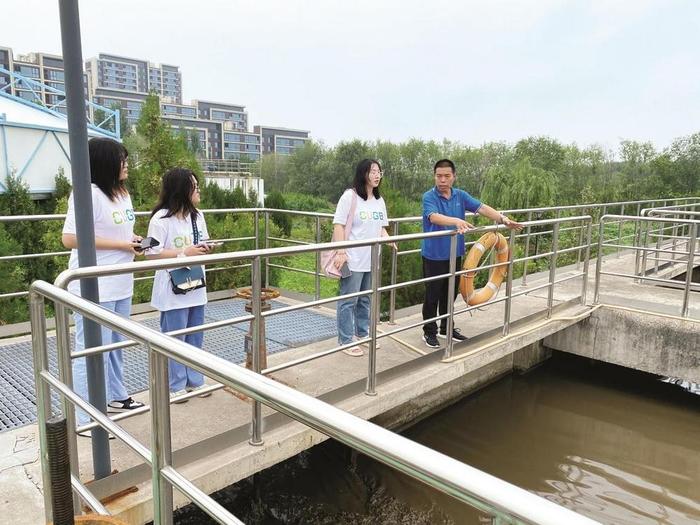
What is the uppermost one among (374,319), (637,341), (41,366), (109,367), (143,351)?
(41,366)

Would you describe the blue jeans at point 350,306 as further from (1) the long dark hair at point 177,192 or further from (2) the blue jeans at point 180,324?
(1) the long dark hair at point 177,192

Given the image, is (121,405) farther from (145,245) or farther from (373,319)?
(373,319)

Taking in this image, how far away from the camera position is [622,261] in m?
9.31

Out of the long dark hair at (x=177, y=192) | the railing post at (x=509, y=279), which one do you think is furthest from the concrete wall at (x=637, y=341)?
the long dark hair at (x=177, y=192)

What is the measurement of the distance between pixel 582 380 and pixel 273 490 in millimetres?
3766

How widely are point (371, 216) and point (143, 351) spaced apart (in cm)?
200

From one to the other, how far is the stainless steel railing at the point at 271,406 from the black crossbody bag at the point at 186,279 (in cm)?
94

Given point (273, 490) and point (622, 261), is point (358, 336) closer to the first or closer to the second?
point (273, 490)

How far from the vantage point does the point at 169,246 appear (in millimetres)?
3074


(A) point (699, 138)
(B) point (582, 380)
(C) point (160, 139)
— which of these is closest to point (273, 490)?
(B) point (582, 380)

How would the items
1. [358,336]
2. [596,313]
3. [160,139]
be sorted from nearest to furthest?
[358,336] → [596,313] → [160,139]

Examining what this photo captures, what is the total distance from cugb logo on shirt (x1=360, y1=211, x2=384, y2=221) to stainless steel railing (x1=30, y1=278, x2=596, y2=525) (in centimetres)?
229

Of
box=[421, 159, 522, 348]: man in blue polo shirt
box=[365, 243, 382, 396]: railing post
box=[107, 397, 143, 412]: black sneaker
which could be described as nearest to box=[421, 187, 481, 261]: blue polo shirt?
box=[421, 159, 522, 348]: man in blue polo shirt

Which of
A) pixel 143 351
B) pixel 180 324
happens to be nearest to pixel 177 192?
pixel 180 324
